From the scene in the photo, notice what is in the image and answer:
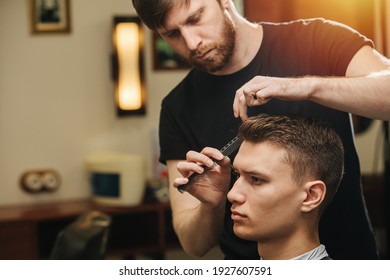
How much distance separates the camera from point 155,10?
1674 millimetres

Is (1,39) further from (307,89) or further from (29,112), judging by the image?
(307,89)

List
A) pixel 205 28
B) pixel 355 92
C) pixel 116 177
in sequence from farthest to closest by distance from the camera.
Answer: pixel 116 177, pixel 205 28, pixel 355 92

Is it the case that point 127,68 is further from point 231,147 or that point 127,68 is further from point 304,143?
point 304,143

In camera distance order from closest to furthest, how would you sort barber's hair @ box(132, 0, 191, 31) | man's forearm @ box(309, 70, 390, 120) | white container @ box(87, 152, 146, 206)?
man's forearm @ box(309, 70, 390, 120)
barber's hair @ box(132, 0, 191, 31)
white container @ box(87, 152, 146, 206)

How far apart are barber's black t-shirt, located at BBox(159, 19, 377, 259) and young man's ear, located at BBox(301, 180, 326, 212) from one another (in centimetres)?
4

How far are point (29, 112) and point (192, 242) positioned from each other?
75 cm

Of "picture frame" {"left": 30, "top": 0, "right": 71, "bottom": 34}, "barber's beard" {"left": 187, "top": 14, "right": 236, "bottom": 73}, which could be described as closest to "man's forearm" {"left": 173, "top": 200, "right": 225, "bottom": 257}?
"barber's beard" {"left": 187, "top": 14, "right": 236, "bottom": 73}

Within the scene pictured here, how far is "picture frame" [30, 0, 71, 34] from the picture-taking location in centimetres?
203

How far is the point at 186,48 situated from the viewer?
169 centimetres

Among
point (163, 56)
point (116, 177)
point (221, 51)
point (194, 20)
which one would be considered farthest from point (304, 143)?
point (116, 177)

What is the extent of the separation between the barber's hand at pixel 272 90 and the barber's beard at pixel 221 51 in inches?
3.8

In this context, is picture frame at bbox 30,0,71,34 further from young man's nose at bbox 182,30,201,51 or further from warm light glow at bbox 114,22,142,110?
young man's nose at bbox 182,30,201,51

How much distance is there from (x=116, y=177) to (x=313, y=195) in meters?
0.92

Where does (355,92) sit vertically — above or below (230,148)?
above
